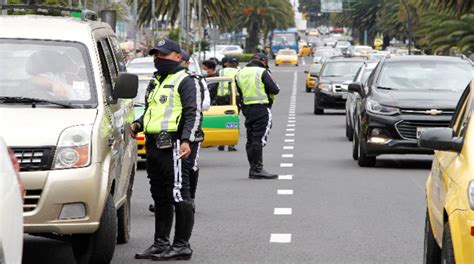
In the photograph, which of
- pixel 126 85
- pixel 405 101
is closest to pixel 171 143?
pixel 126 85

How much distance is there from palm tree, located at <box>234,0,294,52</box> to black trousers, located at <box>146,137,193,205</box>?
369ft

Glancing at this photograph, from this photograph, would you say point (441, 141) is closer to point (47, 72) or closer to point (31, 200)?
point (31, 200)

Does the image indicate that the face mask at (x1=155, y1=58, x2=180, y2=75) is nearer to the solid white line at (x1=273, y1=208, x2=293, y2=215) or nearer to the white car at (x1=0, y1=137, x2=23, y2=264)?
the solid white line at (x1=273, y1=208, x2=293, y2=215)

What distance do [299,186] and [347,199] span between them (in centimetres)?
181

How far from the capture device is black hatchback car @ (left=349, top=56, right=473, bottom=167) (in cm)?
2106

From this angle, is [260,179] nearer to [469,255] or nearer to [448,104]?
[448,104]

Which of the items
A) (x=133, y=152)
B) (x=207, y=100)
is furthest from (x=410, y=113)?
(x=133, y=152)

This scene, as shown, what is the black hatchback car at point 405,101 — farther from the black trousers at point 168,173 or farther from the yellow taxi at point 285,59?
the yellow taxi at point 285,59

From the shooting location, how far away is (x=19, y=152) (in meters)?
10.5

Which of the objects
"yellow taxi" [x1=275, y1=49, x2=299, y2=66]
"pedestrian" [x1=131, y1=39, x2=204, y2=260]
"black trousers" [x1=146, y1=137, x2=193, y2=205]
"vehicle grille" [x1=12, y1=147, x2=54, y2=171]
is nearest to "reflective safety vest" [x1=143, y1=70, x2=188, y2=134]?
"pedestrian" [x1=131, y1=39, x2=204, y2=260]

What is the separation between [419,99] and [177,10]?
65.9 meters

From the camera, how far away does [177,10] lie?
86562mm

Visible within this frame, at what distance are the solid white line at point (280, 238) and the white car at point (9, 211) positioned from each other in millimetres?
5959

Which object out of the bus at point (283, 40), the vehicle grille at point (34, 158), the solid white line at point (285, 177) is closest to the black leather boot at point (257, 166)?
the solid white line at point (285, 177)
